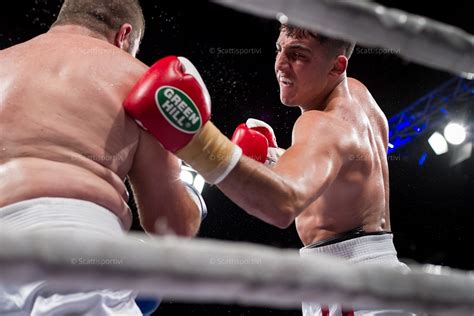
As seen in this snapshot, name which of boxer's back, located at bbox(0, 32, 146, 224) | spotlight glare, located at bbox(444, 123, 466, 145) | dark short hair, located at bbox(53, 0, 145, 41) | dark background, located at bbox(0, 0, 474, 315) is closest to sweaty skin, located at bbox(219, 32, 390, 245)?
boxer's back, located at bbox(0, 32, 146, 224)

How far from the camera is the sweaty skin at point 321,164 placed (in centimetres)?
131

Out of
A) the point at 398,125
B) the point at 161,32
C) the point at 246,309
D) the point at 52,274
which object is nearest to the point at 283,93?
the point at 52,274

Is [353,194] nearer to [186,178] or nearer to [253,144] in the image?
[253,144]

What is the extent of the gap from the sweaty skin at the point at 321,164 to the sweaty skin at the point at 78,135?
0.61 ft

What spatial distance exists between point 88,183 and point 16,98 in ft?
0.81

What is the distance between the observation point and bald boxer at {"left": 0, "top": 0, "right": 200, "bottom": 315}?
1109mm

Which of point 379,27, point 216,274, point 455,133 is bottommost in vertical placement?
point 455,133

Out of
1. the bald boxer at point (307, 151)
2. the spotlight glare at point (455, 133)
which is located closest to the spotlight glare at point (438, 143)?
the spotlight glare at point (455, 133)

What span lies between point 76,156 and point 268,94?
3279mm

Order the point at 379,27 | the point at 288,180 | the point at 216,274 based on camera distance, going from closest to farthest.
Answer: the point at 216,274 → the point at 379,27 → the point at 288,180

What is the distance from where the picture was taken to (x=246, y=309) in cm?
483

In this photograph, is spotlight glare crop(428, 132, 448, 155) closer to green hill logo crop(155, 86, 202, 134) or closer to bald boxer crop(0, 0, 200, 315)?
bald boxer crop(0, 0, 200, 315)

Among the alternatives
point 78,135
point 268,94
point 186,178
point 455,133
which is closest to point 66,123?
point 78,135

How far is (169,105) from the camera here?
4.01 feet
